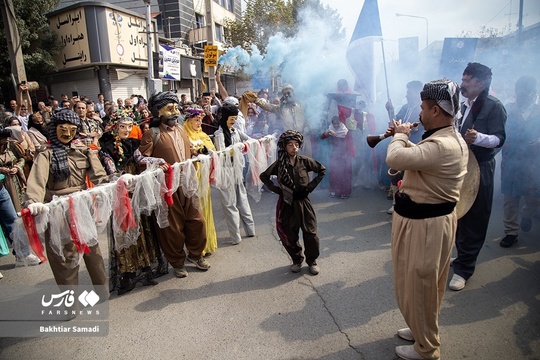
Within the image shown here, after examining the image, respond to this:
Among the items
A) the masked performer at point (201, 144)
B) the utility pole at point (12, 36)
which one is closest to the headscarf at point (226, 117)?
the masked performer at point (201, 144)

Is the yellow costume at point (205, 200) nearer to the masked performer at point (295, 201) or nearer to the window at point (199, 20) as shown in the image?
the masked performer at point (295, 201)

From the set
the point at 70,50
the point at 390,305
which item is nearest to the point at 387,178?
the point at 390,305

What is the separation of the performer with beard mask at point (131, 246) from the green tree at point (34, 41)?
11.4m

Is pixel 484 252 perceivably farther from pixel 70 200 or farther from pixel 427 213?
pixel 70 200

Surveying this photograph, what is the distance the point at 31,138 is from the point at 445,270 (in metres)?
6.88

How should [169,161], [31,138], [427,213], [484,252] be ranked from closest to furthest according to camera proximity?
[427,213] → [169,161] → [484,252] → [31,138]

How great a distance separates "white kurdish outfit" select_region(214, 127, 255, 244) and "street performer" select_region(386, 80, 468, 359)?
247 cm

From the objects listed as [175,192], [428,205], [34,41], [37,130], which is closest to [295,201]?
[175,192]

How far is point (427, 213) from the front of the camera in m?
2.29

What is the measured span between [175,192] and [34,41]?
15.6 m

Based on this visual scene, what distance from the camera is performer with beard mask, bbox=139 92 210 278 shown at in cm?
369

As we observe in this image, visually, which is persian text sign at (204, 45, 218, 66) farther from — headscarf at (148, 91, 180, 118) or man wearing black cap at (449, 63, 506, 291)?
man wearing black cap at (449, 63, 506, 291)

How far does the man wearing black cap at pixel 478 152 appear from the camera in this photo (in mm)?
3316

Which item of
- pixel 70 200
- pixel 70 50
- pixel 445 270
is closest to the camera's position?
pixel 445 270
